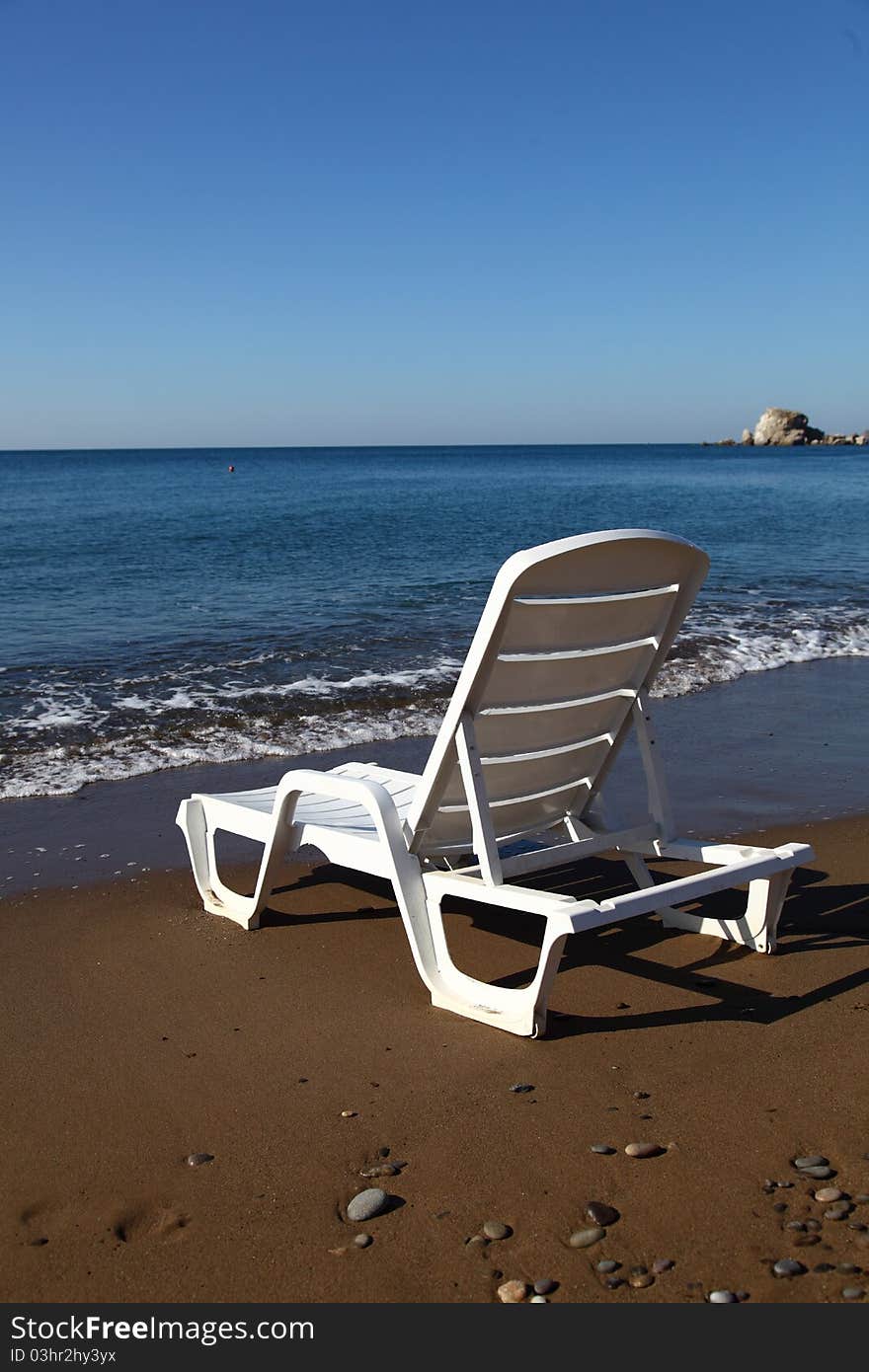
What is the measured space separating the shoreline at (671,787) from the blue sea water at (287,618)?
429 mm

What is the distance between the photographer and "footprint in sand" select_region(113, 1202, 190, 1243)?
2.60 meters

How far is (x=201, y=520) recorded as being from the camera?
35.8 metres

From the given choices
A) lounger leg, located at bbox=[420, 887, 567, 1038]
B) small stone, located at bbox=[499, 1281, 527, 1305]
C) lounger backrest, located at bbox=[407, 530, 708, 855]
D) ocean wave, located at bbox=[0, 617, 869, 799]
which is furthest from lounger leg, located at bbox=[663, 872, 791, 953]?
ocean wave, located at bbox=[0, 617, 869, 799]

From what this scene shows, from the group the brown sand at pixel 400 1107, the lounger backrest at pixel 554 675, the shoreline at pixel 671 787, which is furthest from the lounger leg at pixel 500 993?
the shoreline at pixel 671 787

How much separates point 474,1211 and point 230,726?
6424 millimetres

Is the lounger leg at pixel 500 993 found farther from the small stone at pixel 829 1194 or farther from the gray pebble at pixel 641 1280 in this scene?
the gray pebble at pixel 641 1280

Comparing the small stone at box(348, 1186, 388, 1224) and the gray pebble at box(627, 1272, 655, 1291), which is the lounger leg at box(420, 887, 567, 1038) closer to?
the small stone at box(348, 1186, 388, 1224)

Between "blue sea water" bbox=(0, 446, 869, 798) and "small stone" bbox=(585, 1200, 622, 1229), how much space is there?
523 centimetres

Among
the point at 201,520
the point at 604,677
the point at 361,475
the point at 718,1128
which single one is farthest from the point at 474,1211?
the point at 361,475

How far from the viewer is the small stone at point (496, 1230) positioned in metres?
2.55

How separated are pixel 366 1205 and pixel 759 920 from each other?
6.86 ft

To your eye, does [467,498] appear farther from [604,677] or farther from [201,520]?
[604,677]

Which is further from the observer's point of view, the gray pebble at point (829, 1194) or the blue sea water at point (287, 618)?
the blue sea water at point (287, 618)
